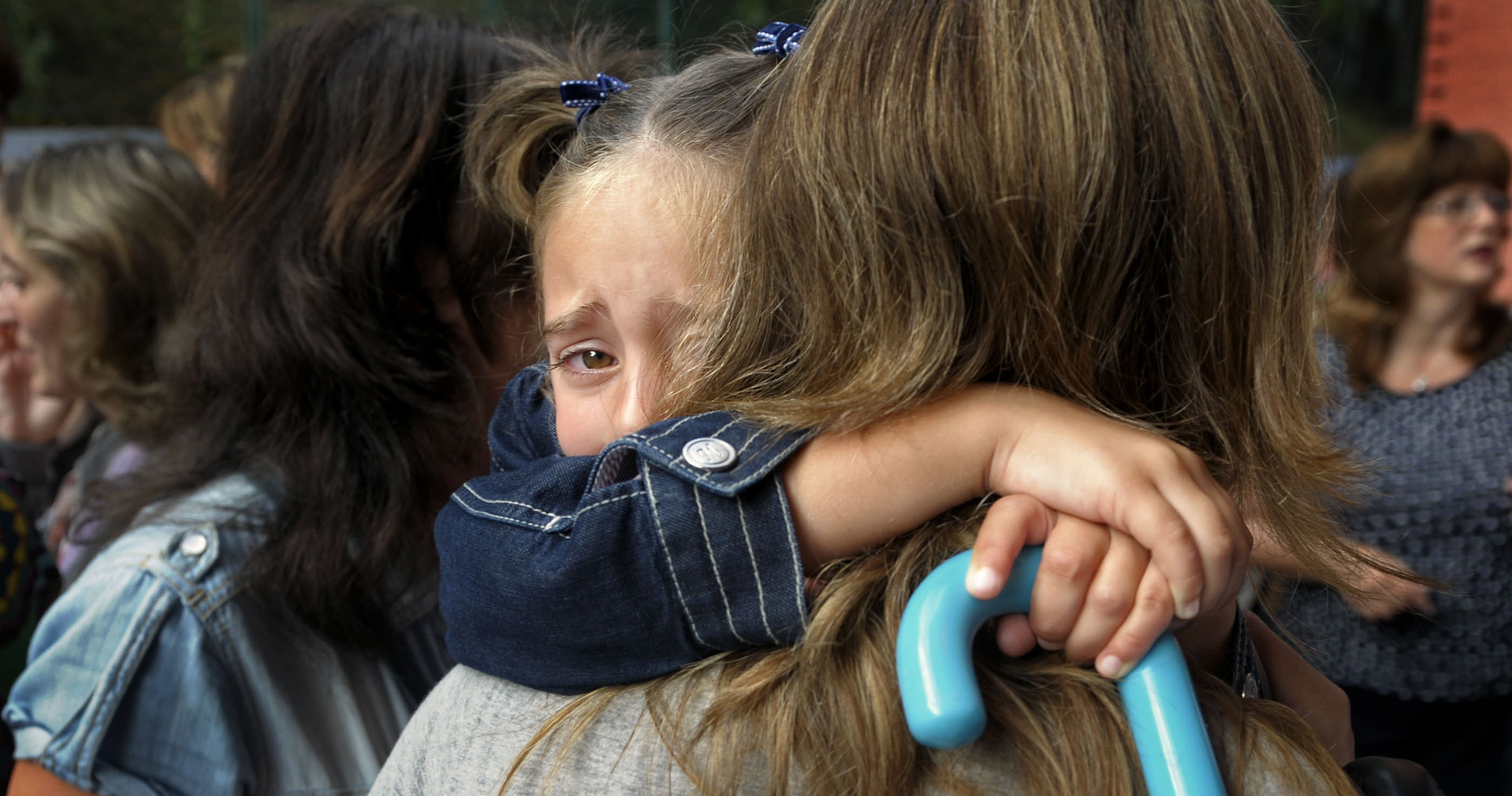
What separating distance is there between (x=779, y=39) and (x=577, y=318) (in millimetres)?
375

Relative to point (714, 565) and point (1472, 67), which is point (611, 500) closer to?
point (714, 565)

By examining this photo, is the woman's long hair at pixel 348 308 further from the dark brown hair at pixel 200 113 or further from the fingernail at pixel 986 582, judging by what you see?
the dark brown hair at pixel 200 113

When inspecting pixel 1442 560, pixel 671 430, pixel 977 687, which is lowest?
pixel 1442 560

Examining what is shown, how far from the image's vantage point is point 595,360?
1376mm

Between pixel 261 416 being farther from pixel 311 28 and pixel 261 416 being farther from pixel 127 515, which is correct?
pixel 311 28

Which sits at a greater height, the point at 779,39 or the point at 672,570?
the point at 779,39

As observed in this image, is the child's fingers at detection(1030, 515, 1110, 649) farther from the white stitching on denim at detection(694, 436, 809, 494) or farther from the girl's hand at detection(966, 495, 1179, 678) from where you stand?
the white stitching on denim at detection(694, 436, 809, 494)

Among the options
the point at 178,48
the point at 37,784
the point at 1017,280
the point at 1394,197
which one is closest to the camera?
the point at 1017,280

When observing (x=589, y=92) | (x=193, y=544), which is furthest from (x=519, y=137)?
(x=193, y=544)

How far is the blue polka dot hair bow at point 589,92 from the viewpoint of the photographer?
1.56 metres

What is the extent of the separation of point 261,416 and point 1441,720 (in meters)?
3.06

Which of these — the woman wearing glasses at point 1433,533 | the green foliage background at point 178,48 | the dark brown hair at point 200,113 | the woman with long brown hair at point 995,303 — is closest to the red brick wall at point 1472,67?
the green foliage background at point 178,48

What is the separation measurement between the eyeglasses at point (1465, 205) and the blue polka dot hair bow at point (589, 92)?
11.0 ft

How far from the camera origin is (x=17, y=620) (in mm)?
2477
